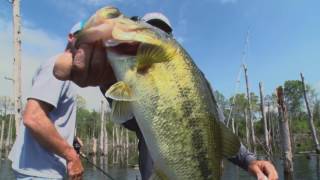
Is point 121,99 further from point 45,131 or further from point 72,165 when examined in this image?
point 72,165

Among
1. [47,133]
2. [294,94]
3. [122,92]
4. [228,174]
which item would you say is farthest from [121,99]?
[294,94]

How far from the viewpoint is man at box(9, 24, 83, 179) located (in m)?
3.41

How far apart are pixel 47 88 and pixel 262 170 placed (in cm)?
178

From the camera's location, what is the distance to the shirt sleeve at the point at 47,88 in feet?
11.2

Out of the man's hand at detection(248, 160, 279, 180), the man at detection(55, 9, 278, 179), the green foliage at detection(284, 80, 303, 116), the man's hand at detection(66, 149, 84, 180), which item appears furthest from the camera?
the green foliage at detection(284, 80, 303, 116)

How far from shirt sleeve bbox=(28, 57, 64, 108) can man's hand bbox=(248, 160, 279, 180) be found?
163 cm

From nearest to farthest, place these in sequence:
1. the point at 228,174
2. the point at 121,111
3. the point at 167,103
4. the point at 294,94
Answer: the point at 167,103 < the point at 121,111 < the point at 228,174 < the point at 294,94

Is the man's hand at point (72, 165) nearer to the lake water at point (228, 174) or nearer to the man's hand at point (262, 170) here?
the man's hand at point (262, 170)

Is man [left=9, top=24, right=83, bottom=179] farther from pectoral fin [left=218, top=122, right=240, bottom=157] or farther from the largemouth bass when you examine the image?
pectoral fin [left=218, top=122, right=240, bottom=157]

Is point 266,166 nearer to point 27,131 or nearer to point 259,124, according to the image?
point 27,131

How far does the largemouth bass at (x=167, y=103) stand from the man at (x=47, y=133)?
1.50 metres

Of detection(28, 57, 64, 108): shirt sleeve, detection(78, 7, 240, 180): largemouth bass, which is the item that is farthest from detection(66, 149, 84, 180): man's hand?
detection(78, 7, 240, 180): largemouth bass

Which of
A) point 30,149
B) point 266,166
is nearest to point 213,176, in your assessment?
point 266,166

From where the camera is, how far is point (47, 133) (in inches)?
134
